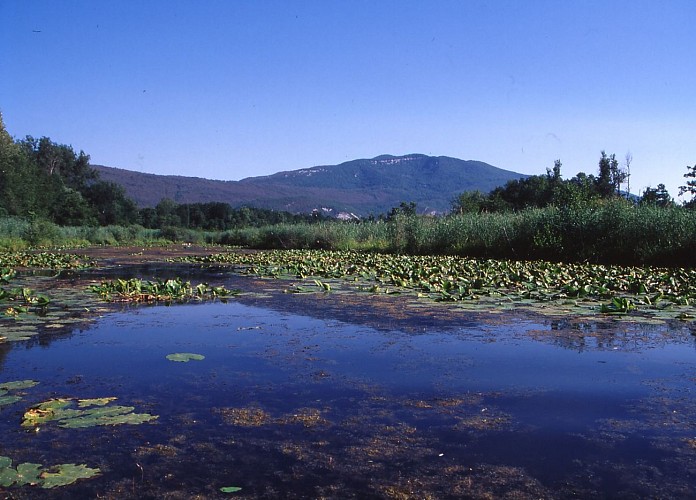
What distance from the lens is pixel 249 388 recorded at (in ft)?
12.7

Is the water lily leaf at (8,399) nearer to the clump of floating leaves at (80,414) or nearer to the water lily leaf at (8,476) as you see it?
the clump of floating leaves at (80,414)

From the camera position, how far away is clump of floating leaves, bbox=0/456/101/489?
2.39 meters

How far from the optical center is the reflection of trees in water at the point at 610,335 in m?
5.32

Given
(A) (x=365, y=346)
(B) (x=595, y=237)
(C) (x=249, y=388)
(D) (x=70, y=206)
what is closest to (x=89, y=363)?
(C) (x=249, y=388)

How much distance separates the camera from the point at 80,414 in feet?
10.6

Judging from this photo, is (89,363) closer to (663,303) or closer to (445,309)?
(445,309)

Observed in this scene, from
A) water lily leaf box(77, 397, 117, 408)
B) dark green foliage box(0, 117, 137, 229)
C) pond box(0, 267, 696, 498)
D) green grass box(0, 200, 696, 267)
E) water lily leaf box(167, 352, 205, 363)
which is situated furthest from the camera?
dark green foliage box(0, 117, 137, 229)

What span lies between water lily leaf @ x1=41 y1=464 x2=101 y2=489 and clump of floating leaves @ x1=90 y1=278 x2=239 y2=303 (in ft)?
19.7

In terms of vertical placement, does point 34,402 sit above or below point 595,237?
below

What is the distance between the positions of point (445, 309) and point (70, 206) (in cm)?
4617

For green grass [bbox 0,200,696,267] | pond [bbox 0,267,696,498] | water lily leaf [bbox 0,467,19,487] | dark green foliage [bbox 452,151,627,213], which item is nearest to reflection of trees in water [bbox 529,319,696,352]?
pond [bbox 0,267,696,498]

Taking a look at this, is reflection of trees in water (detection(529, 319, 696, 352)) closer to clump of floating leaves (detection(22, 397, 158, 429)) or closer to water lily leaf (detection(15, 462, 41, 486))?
clump of floating leaves (detection(22, 397, 158, 429))

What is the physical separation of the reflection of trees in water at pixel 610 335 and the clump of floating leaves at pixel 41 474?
4.07 m

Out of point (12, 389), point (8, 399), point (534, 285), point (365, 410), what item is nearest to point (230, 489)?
point (365, 410)
